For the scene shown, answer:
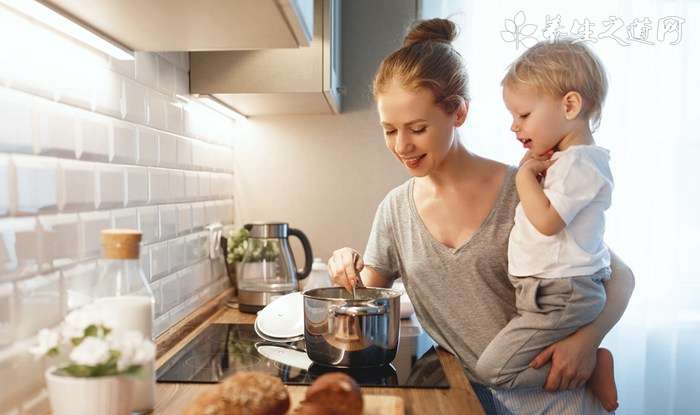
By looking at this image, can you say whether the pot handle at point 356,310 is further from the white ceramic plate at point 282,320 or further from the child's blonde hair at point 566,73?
the child's blonde hair at point 566,73

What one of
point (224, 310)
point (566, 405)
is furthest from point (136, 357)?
point (224, 310)

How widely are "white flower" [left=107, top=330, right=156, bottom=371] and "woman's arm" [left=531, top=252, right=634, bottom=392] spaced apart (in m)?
0.85

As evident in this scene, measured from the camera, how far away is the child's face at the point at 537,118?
4.47 ft

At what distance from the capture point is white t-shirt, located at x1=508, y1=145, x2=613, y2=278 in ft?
4.19

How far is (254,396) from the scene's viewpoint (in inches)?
29.7

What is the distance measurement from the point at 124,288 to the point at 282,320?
0.63 m

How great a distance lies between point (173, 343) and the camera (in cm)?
141

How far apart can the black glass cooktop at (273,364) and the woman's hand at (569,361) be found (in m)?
0.23

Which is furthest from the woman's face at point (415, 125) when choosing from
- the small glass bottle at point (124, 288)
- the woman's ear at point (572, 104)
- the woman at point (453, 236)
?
the small glass bottle at point (124, 288)

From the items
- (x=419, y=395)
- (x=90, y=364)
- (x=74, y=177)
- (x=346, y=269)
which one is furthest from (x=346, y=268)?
(x=90, y=364)

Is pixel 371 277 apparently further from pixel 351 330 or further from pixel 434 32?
pixel 434 32

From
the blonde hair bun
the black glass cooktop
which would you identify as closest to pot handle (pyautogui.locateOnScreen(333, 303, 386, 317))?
the black glass cooktop

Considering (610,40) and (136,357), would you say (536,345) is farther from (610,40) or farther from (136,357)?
(610,40)

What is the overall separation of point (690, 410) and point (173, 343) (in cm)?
202
